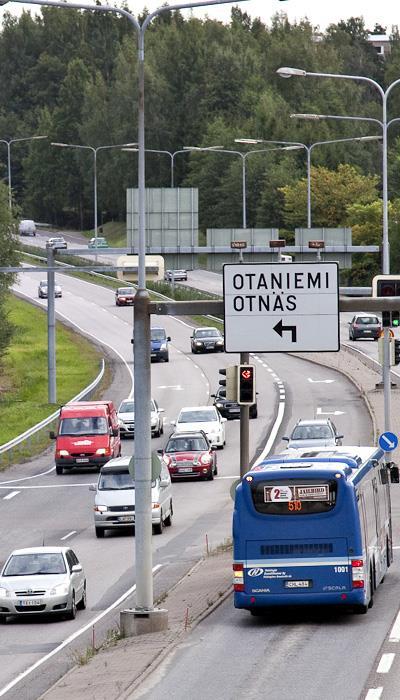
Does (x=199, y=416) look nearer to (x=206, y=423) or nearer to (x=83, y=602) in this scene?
(x=206, y=423)

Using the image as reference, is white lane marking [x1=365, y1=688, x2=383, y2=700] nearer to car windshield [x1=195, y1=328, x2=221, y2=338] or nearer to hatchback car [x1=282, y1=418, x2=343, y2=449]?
hatchback car [x1=282, y1=418, x2=343, y2=449]

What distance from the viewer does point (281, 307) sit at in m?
24.5

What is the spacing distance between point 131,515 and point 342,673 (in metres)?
20.1

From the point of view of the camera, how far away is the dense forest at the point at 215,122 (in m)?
135

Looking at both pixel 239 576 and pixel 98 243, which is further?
pixel 98 243

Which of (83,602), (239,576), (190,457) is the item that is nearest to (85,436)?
(190,457)

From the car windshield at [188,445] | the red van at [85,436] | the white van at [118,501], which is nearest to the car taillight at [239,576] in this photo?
the white van at [118,501]

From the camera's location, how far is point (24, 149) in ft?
622

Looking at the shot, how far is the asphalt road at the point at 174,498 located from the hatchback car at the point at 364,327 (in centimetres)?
527

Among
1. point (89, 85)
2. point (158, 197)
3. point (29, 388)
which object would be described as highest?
point (89, 85)

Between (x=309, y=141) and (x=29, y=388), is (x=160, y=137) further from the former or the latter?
(x=29, y=388)

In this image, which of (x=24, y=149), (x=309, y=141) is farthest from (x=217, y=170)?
(x=24, y=149)

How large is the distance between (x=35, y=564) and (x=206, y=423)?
26.6 metres

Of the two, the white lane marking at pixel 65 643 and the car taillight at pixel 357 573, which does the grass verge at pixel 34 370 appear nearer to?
the white lane marking at pixel 65 643
